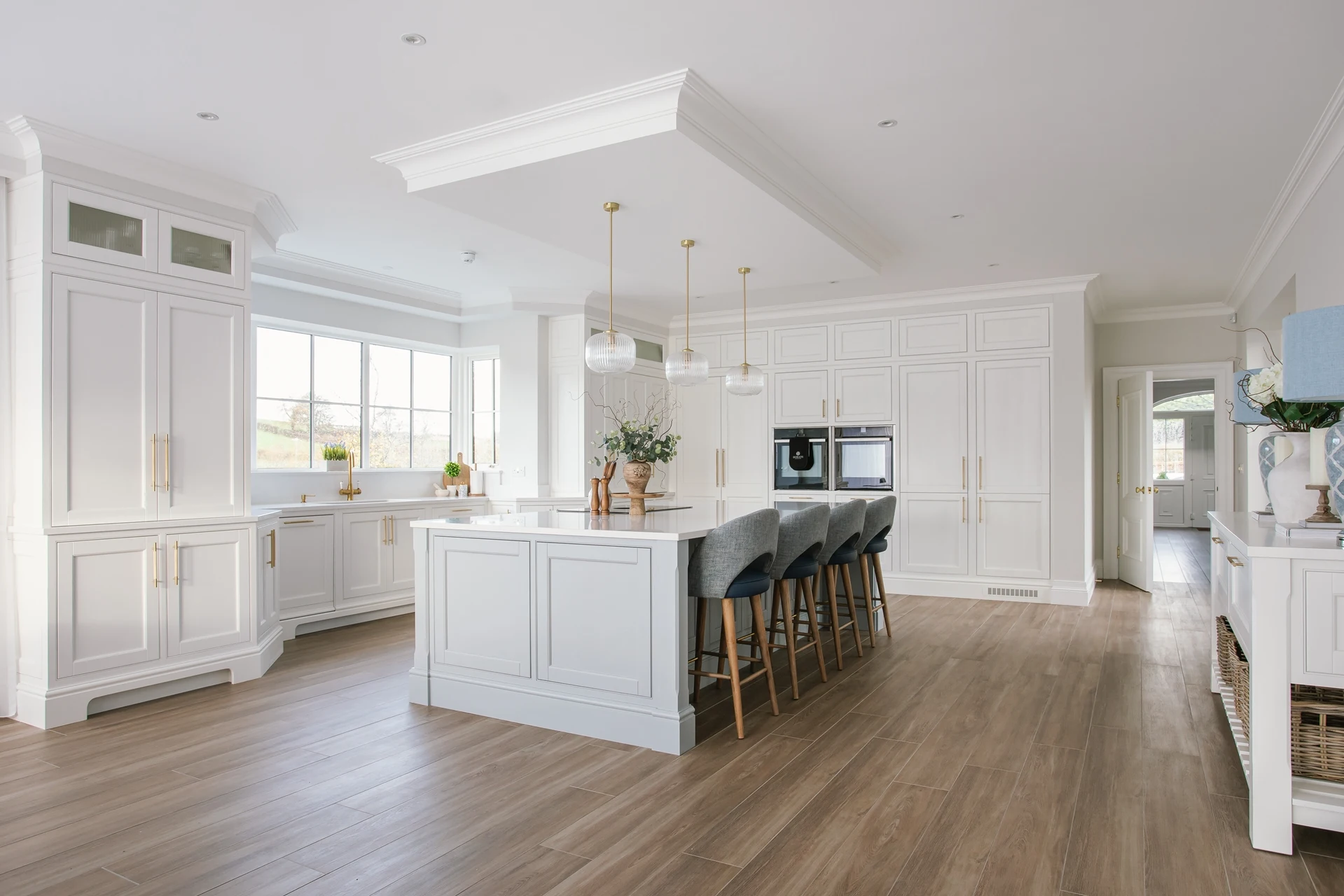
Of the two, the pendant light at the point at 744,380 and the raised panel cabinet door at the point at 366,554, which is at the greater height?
the pendant light at the point at 744,380

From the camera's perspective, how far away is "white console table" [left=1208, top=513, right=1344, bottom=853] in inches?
88.8

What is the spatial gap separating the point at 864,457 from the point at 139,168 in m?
5.50

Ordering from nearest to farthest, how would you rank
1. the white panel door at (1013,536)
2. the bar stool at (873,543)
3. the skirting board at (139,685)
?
the skirting board at (139,685) < the bar stool at (873,543) < the white panel door at (1013,536)

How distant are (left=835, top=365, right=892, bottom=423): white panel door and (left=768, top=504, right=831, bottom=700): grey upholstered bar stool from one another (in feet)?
10.1

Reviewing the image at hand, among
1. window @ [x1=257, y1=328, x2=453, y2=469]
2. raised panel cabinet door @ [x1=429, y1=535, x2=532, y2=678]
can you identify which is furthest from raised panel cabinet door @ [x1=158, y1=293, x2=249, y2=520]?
window @ [x1=257, y1=328, x2=453, y2=469]

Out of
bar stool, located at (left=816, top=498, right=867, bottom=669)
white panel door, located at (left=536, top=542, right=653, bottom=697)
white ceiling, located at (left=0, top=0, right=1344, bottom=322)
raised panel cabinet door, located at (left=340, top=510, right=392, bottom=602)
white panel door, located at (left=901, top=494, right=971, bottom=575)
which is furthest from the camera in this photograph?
white panel door, located at (left=901, top=494, right=971, bottom=575)

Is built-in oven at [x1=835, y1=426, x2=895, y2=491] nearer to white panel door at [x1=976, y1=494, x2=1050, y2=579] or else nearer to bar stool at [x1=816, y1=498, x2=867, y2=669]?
white panel door at [x1=976, y1=494, x2=1050, y2=579]

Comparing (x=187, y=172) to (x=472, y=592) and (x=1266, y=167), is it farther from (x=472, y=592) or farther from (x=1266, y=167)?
(x=1266, y=167)

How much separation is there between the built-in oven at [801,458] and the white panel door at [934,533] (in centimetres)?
77

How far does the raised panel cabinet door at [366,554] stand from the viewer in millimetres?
5742

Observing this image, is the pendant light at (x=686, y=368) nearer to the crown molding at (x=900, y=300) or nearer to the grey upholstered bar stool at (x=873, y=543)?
the grey upholstered bar stool at (x=873, y=543)

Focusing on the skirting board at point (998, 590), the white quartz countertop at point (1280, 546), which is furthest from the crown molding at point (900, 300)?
the white quartz countertop at point (1280, 546)

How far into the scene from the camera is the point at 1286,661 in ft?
7.56

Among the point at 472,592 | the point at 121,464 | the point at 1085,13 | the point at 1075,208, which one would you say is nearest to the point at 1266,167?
the point at 1075,208
